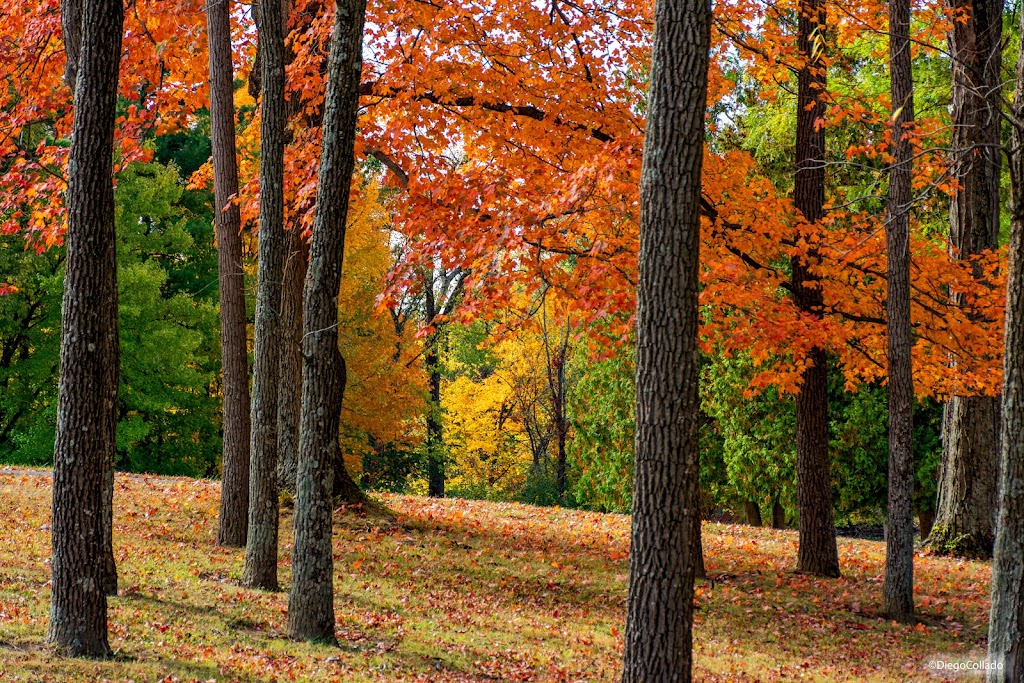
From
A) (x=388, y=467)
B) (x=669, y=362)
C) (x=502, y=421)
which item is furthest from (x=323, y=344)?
(x=502, y=421)

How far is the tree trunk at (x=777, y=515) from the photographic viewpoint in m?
22.3

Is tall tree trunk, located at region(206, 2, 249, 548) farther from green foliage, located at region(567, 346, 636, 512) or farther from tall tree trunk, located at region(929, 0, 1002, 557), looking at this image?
green foliage, located at region(567, 346, 636, 512)

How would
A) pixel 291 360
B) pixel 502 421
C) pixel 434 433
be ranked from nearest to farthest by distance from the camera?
1. pixel 291 360
2. pixel 502 421
3. pixel 434 433

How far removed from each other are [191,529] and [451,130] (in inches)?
231

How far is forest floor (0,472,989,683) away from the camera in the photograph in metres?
6.85

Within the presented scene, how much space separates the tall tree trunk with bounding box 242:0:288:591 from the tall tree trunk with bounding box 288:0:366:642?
1.17 metres

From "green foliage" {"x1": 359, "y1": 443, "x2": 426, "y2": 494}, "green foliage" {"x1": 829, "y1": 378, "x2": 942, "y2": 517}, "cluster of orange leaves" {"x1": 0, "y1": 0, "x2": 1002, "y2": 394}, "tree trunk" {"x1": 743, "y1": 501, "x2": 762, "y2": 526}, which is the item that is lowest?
"tree trunk" {"x1": 743, "y1": 501, "x2": 762, "y2": 526}

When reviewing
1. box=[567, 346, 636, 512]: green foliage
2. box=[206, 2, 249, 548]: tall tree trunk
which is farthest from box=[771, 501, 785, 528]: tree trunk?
box=[206, 2, 249, 548]: tall tree trunk

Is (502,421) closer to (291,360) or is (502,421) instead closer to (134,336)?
(134,336)

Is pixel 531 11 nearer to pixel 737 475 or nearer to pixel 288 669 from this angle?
pixel 288 669

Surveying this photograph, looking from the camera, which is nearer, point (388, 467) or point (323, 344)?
point (323, 344)

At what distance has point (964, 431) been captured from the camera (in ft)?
47.3

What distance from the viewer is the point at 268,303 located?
8.56m

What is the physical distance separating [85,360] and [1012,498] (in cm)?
597
